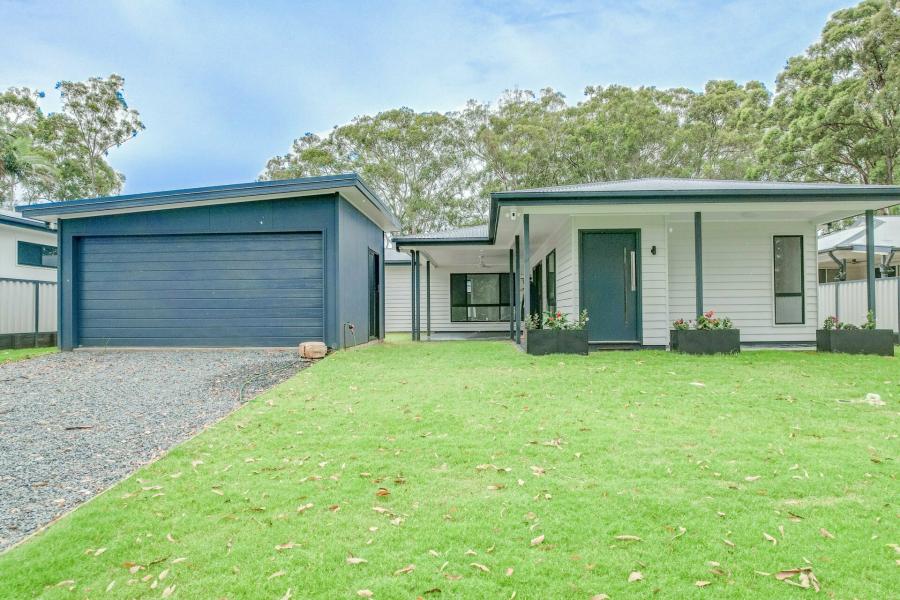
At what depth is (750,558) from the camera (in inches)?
84.4

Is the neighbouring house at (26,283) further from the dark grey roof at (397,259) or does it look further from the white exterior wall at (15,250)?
the dark grey roof at (397,259)

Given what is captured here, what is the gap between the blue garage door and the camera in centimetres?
966

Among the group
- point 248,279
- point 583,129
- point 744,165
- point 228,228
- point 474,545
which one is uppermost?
point 583,129

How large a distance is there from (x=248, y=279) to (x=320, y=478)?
7390 mm

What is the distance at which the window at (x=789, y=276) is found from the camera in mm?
9672

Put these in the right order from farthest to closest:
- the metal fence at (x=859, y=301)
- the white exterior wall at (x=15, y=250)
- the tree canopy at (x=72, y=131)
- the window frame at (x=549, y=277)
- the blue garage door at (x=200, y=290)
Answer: the tree canopy at (x=72, y=131) → the white exterior wall at (x=15, y=250) → the window frame at (x=549, y=277) → the metal fence at (x=859, y=301) → the blue garage door at (x=200, y=290)

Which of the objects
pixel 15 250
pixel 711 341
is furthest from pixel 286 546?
pixel 15 250

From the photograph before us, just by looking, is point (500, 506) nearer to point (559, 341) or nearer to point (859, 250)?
point (559, 341)

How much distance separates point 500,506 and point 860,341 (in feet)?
26.9

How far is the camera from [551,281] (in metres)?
Answer: 11.4

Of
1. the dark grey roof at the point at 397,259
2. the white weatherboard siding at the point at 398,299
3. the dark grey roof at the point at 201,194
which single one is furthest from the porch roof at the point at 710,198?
the white weatherboard siding at the point at 398,299

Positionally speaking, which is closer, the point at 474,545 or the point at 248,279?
the point at 474,545

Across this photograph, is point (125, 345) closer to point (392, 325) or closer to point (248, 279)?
point (248, 279)

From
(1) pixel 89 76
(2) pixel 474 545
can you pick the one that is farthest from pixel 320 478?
(1) pixel 89 76
